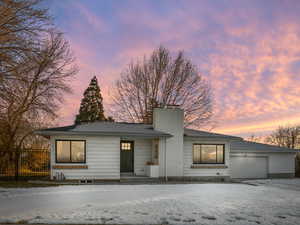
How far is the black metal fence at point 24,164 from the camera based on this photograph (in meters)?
16.6

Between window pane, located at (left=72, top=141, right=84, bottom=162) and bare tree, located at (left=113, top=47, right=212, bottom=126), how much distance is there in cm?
1288

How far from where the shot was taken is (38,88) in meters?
17.6

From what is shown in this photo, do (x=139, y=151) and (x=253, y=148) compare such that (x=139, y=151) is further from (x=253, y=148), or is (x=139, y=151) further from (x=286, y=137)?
(x=286, y=137)

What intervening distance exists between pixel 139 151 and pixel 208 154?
176 inches

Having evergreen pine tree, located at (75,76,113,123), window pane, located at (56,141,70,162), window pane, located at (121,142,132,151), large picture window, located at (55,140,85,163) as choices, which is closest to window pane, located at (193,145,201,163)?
window pane, located at (121,142,132,151)

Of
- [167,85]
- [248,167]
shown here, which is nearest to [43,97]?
[167,85]

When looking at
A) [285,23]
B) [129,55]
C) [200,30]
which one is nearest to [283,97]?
[285,23]

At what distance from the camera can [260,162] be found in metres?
22.5

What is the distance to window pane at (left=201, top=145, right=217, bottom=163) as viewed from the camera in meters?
17.6

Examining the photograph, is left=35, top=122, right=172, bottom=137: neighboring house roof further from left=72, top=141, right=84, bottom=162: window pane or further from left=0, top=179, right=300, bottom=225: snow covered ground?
left=0, top=179, right=300, bottom=225: snow covered ground

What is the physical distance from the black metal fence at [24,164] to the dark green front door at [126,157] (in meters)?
4.76

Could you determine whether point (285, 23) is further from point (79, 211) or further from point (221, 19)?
point (79, 211)

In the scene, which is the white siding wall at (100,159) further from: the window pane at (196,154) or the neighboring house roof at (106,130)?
the window pane at (196,154)

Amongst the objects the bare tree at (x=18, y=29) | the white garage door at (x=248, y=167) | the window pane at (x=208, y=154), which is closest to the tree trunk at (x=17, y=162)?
the bare tree at (x=18, y=29)
